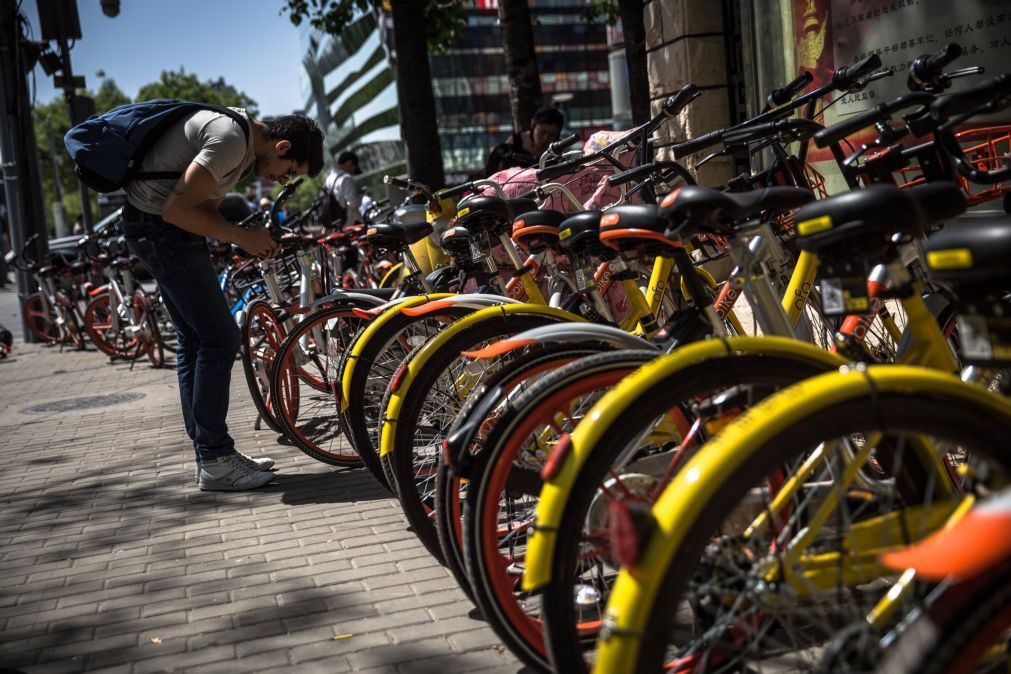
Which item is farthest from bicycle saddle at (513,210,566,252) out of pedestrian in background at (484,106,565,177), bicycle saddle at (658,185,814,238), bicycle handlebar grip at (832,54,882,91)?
pedestrian in background at (484,106,565,177)

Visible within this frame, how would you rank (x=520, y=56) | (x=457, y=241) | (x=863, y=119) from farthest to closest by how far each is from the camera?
(x=520, y=56) → (x=457, y=241) → (x=863, y=119)

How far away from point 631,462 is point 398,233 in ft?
9.90

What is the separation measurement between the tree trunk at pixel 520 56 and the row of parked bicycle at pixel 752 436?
6.94m

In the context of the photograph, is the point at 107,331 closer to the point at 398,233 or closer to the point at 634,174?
the point at 398,233

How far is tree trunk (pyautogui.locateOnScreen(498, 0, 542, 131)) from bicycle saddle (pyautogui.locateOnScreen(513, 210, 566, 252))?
7.08m

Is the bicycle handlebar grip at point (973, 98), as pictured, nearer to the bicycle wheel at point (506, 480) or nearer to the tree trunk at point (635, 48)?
the bicycle wheel at point (506, 480)

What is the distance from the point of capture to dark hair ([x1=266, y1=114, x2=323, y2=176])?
17.4 ft

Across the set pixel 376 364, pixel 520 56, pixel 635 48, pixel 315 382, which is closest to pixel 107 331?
pixel 520 56

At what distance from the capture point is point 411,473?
3771 millimetres

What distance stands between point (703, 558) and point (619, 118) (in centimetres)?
1914

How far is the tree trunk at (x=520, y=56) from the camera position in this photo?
11055mm

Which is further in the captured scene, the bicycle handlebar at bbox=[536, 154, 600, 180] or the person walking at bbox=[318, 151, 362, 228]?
the person walking at bbox=[318, 151, 362, 228]

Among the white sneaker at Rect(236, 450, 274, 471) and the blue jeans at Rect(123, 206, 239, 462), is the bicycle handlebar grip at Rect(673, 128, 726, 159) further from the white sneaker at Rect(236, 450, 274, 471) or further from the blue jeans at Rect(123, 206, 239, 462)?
the white sneaker at Rect(236, 450, 274, 471)

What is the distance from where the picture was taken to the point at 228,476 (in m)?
5.62
